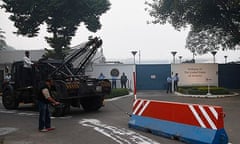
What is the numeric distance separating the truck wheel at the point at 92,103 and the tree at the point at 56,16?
500 inches

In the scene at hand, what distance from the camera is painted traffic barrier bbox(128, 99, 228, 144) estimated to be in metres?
8.27

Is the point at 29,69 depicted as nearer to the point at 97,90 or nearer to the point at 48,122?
the point at 97,90

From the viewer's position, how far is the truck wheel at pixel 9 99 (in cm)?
1756

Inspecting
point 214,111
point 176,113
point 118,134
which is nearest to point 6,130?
point 118,134

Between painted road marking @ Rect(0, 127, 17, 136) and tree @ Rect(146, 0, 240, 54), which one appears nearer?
painted road marking @ Rect(0, 127, 17, 136)

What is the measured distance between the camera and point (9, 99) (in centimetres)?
1788

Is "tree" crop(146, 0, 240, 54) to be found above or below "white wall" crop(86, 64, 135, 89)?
above

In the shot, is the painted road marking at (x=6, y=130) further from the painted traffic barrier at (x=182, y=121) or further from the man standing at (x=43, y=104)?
the painted traffic barrier at (x=182, y=121)

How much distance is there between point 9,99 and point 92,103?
14.8 feet

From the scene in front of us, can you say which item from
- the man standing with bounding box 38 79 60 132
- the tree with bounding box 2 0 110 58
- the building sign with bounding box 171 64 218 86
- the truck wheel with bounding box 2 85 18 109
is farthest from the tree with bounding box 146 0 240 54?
the man standing with bounding box 38 79 60 132

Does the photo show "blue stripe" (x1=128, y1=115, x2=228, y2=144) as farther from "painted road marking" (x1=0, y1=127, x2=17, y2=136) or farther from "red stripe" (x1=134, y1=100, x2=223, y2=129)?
"painted road marking" (x1=0, y1=127, x2=17, y2=136)

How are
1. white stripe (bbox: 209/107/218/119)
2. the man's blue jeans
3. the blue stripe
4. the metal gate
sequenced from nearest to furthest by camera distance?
the blue stripe → white stripe (bbox: 209/107/218/119) → the man's blue jeans → the metal gate

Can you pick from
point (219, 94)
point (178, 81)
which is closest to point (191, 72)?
point (178, 81)

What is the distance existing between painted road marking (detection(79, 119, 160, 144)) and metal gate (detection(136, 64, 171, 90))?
19369 millimetres
